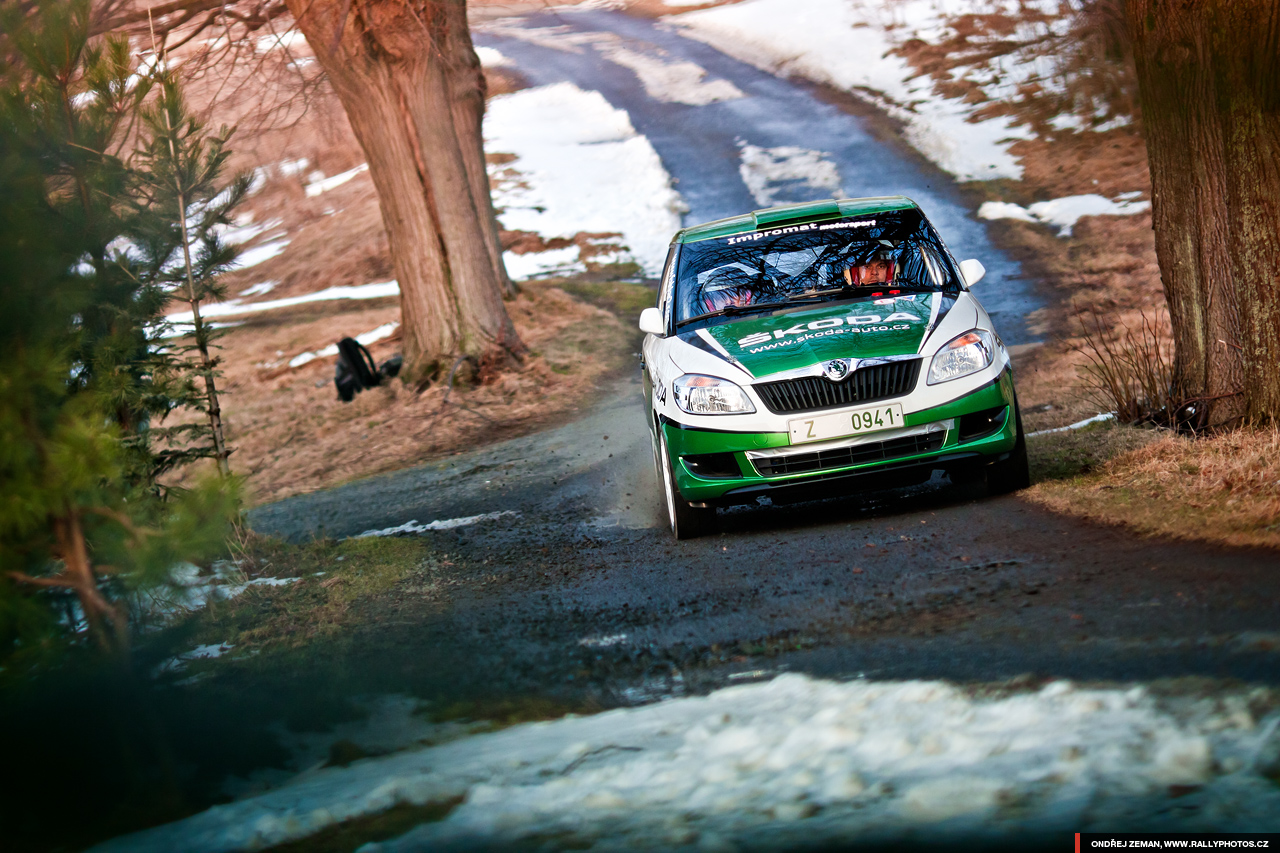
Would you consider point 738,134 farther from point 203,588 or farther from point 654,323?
point 203,588

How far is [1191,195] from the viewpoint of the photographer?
22.7ft

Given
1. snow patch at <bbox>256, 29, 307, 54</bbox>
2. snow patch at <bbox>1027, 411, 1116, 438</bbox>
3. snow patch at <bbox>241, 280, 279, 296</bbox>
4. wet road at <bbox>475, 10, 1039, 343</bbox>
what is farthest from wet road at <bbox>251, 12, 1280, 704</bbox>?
snow patch at <bbox>241, 280, 279, 296</bbox>

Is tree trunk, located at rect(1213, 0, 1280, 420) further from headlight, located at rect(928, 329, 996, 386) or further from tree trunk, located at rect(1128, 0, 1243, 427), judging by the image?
headlight, located at rect(928, 329, 996, 386)

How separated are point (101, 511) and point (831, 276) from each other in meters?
4.91

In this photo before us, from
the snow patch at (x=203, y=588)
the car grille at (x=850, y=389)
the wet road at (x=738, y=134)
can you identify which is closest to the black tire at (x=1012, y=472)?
the car grille at (x=850, y=389)

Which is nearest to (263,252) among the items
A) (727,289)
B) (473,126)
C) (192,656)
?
(473,126)

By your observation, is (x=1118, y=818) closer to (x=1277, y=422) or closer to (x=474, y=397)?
(x=1277, y=422)

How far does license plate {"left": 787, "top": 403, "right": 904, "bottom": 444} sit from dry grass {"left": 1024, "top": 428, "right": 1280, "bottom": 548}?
3.36 ft

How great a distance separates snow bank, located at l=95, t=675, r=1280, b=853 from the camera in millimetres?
3137

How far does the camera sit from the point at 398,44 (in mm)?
14883

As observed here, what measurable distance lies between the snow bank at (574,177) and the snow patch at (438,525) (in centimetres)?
1518

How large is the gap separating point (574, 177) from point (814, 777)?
30.3 metres

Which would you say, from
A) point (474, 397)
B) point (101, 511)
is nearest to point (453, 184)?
point (474, 397)

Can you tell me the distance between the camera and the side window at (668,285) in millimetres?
7973
